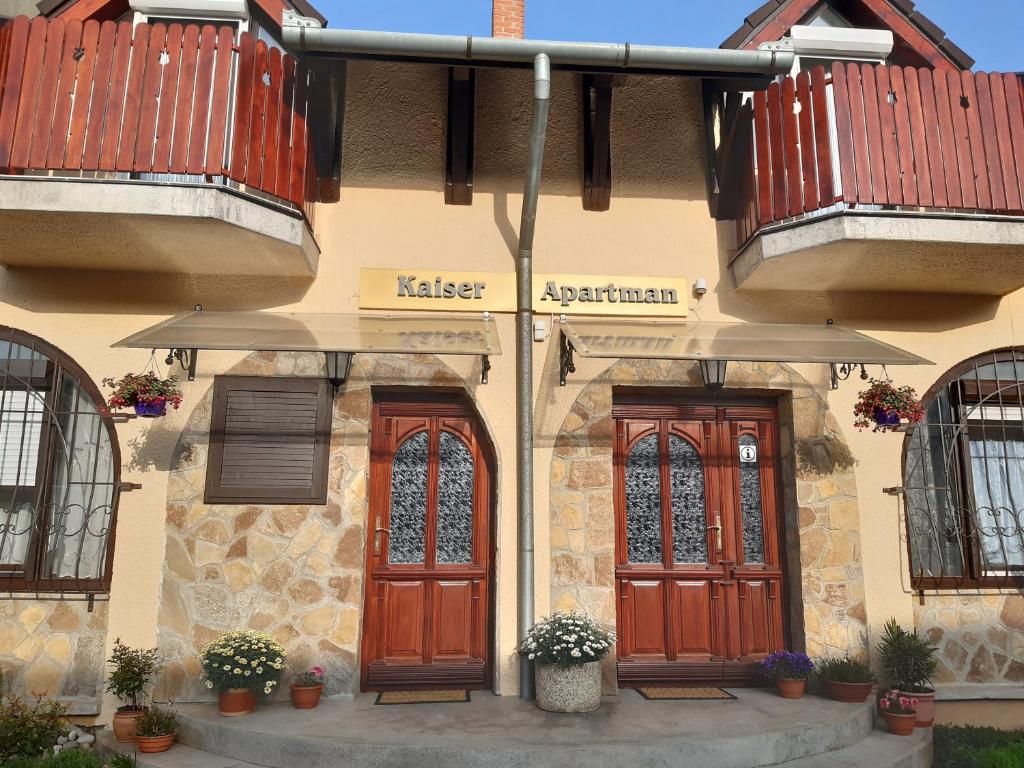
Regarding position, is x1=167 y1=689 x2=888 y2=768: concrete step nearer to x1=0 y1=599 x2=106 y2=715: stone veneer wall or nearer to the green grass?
the green grass

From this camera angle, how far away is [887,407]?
6.36 meters

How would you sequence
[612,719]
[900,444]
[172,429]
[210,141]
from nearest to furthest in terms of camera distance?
[612,719], [210,141], [172,429], [900,444]

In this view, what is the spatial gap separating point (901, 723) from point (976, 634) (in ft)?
4.59

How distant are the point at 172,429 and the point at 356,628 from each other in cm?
231

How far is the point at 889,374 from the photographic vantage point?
7125 millimetres

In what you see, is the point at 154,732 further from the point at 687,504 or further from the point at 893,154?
the point at 893,154

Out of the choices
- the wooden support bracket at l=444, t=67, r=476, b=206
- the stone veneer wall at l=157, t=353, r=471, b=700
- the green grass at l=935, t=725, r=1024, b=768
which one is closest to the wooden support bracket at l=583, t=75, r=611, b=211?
the wooden support bracket at l=444, t=67, r=476, b=206

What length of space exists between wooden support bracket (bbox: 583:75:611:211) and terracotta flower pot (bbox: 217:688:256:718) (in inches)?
200

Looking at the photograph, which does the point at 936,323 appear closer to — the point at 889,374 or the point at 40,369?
the point at 889,374

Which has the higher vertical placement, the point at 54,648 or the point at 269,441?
the point at 269,441

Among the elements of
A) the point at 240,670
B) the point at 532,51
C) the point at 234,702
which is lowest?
the point at 234,702

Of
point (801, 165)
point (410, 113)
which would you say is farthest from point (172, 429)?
point (801, 165)

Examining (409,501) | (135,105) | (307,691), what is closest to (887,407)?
(409,501)

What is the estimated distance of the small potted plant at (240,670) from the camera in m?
5.66
